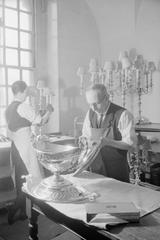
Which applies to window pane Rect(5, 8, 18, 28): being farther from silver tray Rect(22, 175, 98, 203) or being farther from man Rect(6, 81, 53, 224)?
silver tray Rect(22, 175, 98, 203)

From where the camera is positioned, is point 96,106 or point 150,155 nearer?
point 96,106

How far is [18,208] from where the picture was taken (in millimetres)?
3146

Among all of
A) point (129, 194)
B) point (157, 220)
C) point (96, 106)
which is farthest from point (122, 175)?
point (157, 220)

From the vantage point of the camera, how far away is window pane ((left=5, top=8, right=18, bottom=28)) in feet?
15.9

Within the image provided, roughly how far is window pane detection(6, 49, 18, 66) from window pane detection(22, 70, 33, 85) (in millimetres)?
227

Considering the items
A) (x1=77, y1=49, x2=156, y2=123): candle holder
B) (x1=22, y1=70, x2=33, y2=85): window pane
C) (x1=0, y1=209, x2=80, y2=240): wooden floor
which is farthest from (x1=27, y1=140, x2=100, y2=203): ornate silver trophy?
(x1=22, y1=70, x2=33, y2=85): window pane

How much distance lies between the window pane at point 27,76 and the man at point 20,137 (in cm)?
177

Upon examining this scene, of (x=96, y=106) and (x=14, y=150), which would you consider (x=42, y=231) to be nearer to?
(x=14, y=150)

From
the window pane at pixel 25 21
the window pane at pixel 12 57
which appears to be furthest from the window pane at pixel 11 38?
the window pane at pixel 25 21

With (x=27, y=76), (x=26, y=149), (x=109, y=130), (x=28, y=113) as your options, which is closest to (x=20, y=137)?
(x=26, y=149)

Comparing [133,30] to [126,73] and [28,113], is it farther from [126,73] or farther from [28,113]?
[28,113]

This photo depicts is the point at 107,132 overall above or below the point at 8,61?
below

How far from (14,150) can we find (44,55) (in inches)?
99.7

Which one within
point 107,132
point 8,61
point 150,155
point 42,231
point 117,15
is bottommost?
point 42,231
